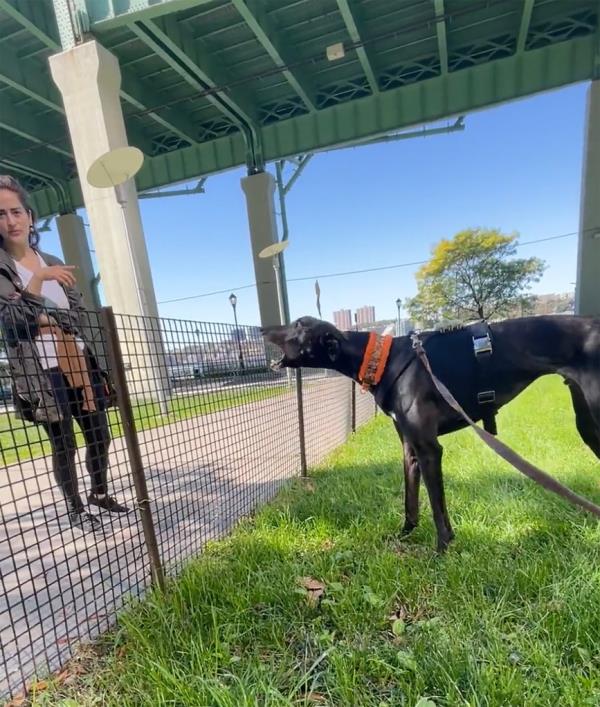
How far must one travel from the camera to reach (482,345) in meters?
2.24

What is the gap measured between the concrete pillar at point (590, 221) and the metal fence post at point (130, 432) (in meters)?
13.7

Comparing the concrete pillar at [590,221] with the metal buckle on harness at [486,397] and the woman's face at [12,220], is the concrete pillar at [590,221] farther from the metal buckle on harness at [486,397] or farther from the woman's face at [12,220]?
the woman's face at [12,220]

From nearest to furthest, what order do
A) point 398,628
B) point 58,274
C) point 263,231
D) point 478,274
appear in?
point 398,628
point 58,274
point 263,231
point 478,274

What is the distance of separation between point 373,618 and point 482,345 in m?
1.48

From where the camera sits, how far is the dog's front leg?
7.00 ft

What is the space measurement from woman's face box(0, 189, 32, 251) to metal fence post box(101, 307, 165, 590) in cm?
82

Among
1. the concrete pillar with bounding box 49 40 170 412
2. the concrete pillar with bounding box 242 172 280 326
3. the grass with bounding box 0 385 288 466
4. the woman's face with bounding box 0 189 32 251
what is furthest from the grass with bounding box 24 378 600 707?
the concrete pillar with bounding box 242 172 280 326

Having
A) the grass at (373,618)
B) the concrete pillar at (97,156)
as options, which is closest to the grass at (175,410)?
the grass at (373,618)

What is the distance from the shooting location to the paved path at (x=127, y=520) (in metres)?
1.62

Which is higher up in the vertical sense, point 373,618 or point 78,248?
point 78,248

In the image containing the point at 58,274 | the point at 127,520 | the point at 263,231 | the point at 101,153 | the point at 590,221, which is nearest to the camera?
the point at 58,274

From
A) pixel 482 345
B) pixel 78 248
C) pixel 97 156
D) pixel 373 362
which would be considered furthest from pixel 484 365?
pixel 78 248

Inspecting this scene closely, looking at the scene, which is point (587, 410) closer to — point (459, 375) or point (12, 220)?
point (459, 375)

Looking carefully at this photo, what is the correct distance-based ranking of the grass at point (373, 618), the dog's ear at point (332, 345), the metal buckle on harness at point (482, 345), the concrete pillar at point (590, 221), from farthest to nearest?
the concrete pillar at point (590, 221) < the dog's ear at point (332, 345) < the metal buckle on harness at point (482, 345) < the grass at point (373, 618)
